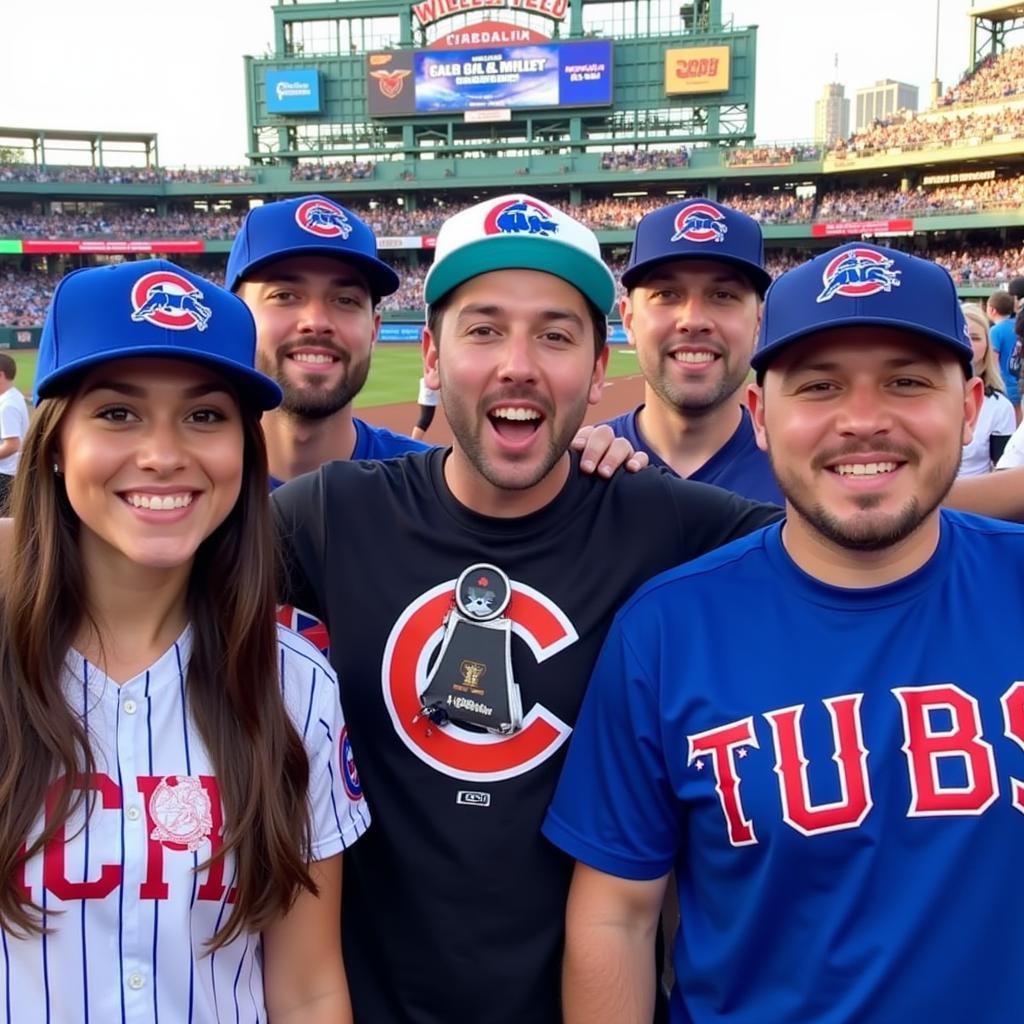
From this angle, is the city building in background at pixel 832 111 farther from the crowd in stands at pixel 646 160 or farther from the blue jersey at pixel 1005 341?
the blue jersey at pixel 1005 341

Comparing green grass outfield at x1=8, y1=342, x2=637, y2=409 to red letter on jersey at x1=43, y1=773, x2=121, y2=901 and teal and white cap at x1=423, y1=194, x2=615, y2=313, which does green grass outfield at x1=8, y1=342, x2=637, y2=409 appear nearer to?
teal and white cap at x1=423, y1=194, x2=615, y2=313

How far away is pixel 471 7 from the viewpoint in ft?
183

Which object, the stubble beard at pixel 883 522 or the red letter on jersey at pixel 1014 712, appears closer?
the red letter on jersey at pixel 1014 712

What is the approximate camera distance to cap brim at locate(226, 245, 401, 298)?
3.64 m

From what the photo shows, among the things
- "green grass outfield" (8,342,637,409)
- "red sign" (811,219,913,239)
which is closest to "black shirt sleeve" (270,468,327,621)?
"green grass outfield" (8,342,637,409)

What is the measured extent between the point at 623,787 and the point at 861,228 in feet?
161

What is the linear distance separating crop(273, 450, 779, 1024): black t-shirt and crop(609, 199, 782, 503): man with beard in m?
1.42

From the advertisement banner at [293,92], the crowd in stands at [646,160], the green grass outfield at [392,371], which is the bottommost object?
the green grass outfield at [392,371]

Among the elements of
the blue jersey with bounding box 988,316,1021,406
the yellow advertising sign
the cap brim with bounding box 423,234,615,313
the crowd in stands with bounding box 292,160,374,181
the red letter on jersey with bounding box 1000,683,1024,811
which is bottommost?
the red letter on jersey with bounding box 1000,683,1024,811

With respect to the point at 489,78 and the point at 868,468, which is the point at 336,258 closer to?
the point at 868,468

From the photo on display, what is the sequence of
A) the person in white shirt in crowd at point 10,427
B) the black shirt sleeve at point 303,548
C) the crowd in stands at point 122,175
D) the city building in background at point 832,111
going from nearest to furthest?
the black shirt sleeve at point 303,548 < the person in white shirt in crowd at point 10,427 < the crowd in stands at point 122,175 < the city building in background at point 832,111

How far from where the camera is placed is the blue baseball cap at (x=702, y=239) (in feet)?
13.0

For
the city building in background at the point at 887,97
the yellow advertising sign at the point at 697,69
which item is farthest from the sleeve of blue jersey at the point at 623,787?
the city building in background at the point at 887,97

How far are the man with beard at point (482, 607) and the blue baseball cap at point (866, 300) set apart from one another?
502mm
